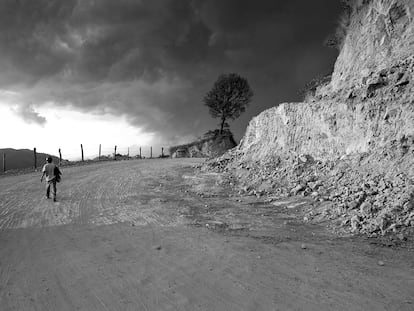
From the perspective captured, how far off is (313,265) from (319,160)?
7628mm

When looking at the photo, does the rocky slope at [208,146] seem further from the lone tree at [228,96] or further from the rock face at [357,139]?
the rock face at [357,139]

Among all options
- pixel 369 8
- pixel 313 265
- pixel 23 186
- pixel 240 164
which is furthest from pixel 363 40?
pixel 23 186

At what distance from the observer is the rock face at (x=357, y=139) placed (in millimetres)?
7746

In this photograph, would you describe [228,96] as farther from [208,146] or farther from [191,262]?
[191,262]

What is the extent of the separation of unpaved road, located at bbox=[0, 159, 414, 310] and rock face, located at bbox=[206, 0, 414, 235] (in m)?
1.18

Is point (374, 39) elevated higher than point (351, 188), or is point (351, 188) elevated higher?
point (374, 39)

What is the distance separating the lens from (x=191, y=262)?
546cm

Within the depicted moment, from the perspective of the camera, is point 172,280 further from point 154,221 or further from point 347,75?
point 347,75

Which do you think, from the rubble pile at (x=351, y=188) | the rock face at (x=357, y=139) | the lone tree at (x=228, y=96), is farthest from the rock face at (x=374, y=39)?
the lone tree at (x=228, y=96)

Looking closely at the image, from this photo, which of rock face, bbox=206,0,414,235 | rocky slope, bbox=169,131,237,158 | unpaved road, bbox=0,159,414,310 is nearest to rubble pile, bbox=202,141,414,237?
rock face, bbox=206,0,414,235

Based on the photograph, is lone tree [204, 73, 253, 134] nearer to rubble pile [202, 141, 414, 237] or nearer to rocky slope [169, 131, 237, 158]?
rocky slope [169, 131, 237, 158]

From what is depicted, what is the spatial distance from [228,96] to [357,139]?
36.6 meters

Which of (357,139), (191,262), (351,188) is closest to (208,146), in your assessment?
(357,139)

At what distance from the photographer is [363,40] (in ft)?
50.9
